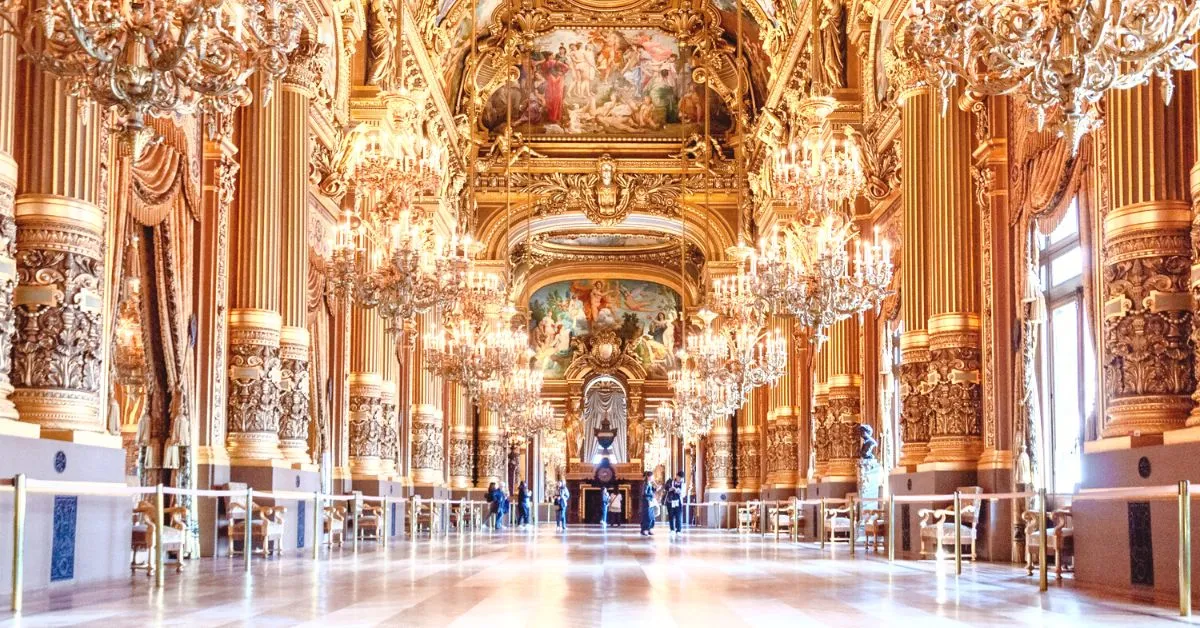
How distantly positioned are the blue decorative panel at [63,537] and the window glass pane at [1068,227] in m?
10.6

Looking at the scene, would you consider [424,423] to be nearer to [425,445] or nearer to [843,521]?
[425,445]

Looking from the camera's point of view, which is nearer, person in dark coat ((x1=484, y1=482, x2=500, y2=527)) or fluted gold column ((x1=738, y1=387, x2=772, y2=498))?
person in dark coat ((x1=484, y1=482, x2=500, y2=527))

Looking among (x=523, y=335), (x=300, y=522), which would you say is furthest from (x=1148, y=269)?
(x=523, y=335)

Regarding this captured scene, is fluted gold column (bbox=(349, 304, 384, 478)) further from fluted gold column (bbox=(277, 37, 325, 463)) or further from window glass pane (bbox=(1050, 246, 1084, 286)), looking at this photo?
window glass pane (bbox=(1050, 246, 1084, 286))

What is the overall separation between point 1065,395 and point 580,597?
30.1 ft

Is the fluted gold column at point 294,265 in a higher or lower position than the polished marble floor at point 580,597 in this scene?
higher

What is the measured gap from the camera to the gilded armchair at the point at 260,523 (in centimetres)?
1617

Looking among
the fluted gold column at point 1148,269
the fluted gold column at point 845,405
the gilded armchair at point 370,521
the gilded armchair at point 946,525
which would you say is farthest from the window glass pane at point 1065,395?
the gilded armchair at point 370,521

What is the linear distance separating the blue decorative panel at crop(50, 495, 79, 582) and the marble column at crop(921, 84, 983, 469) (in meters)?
10.1

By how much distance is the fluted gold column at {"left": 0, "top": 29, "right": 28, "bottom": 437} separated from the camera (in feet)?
33.7

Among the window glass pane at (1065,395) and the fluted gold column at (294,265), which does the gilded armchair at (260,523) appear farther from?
the window glass pane at (1065,395)

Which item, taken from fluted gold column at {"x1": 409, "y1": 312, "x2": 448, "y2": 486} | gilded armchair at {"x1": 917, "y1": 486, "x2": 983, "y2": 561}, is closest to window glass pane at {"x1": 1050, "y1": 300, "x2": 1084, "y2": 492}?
gilded armchair at {"x1": 917, "y1": 486, "x2": 983, "y2": 561}

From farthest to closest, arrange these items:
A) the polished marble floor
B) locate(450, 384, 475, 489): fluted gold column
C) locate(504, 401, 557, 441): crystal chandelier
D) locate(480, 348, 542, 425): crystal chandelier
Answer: locate(450, 384, 475, 489): fluted gold column
locate(504, 401, 557, 441): crystal chandelier
locate(480, 348, 542, 425): crystal chandelier
the polished marble floor

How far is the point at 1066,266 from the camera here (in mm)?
16875
